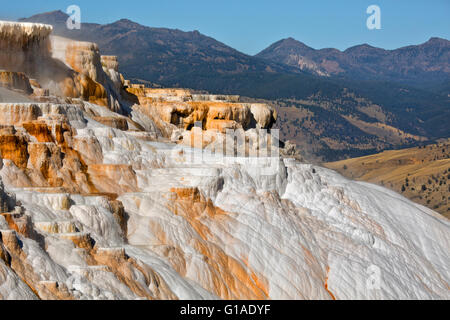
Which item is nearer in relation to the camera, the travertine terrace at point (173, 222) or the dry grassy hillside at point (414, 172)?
the travertine terrace at point (173, 222)

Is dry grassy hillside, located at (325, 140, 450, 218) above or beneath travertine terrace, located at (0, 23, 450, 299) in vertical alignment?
beneath

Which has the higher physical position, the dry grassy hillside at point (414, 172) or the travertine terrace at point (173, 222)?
the travertine terrace at point (173, 222)

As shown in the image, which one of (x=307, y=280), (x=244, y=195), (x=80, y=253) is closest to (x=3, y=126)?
(x=80, y=253)

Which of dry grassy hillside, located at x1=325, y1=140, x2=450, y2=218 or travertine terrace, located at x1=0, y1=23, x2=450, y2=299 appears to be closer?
travertine terrace, located at x1=0, y1=23, x2=450, y2=299
